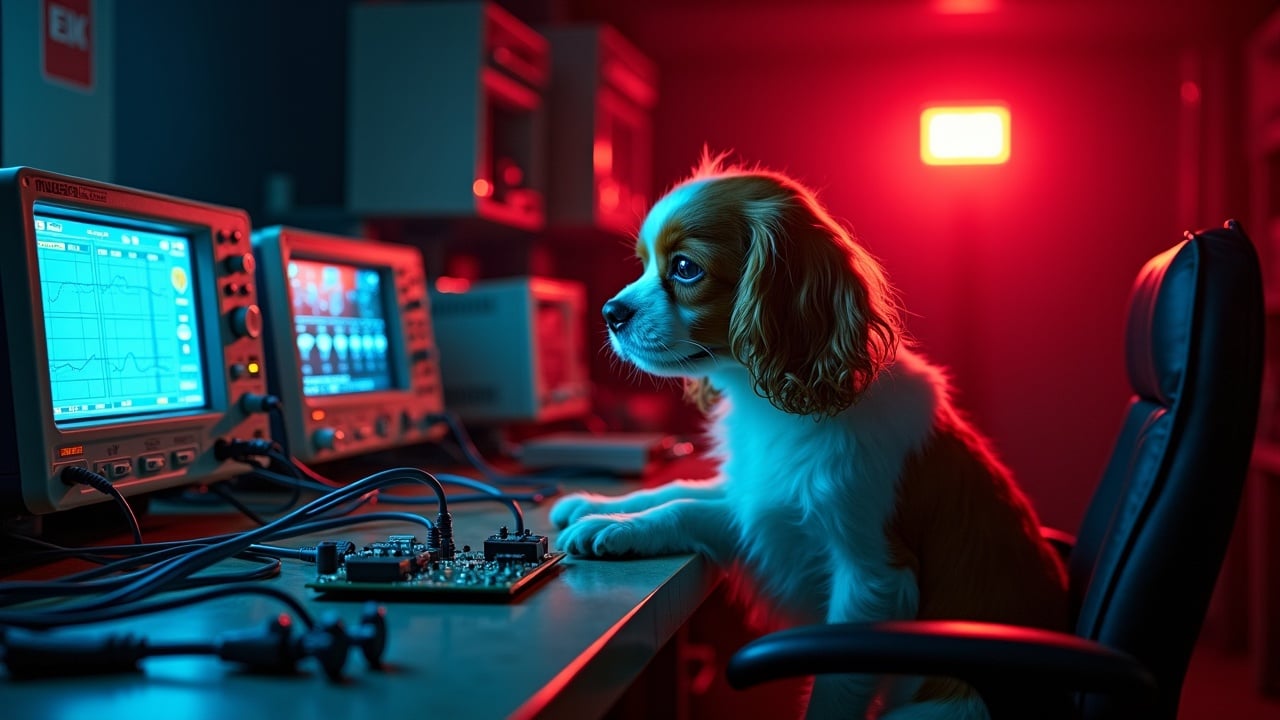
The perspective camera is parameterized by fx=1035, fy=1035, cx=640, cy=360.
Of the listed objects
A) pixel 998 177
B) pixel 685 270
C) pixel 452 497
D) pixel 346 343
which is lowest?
pixel 452 497

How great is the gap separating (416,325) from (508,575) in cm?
111

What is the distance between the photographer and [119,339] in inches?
48.0

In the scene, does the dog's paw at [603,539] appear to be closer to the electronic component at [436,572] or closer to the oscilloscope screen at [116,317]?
the electronic component at [436,572]

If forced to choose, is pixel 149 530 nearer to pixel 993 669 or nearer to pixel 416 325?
pixel 416 325

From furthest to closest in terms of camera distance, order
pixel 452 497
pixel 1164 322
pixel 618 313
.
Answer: pixel 452 497
pixel 618 313
pixel 1164 322

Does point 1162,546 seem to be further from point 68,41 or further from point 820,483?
point 68,41

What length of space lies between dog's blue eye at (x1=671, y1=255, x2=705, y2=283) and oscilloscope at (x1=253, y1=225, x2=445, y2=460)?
62 centimetres

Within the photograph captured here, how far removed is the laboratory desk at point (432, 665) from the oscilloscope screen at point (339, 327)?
2.13ft

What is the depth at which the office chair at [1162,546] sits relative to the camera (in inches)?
32.8

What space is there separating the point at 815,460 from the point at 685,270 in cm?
32

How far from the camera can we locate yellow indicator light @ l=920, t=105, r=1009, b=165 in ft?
12.0

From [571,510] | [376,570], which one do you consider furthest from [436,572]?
[571,510]

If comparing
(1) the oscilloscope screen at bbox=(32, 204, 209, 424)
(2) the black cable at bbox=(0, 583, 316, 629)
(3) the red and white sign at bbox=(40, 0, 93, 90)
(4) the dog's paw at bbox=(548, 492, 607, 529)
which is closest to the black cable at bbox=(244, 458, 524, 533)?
(4) the dog's paw at bbox=(548, 492, 607, 529)

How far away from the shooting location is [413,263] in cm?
203
